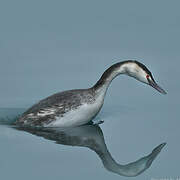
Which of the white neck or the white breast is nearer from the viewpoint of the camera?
the white breast

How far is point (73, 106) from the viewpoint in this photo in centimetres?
1253

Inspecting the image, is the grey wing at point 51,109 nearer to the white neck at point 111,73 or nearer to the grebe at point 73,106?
the grebe at point 73,106

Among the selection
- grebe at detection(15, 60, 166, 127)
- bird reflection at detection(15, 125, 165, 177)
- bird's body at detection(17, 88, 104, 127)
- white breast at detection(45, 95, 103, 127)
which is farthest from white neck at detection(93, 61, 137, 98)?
bird reflection at detection(15, 125, 165, 177)

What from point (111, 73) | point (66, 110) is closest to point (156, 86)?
point (111, 73)

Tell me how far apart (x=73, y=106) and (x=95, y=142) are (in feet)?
3.40

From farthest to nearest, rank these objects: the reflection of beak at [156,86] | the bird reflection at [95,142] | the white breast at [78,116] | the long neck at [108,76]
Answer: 1. the reflection of beak at [156,86]
2. the long neck at [108,76]
3. the white breast at [78,116]
4. the bird reflection at [95,142]

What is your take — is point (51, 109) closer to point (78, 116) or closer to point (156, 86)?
point (78, 116)

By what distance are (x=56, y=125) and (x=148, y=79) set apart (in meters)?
1.88

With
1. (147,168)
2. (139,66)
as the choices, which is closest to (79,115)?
(139,66)

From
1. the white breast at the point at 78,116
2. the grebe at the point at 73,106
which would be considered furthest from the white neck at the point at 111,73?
the white breast at the point at 78,116

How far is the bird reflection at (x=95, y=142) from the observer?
10508 millimetres

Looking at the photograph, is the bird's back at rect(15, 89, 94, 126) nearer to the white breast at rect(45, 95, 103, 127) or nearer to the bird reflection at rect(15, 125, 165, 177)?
the white breast at rect(45, 95, 103, 127)

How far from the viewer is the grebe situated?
12539 mm

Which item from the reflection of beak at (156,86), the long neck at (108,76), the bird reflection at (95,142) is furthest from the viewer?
the reflection of beak at (156,86)
